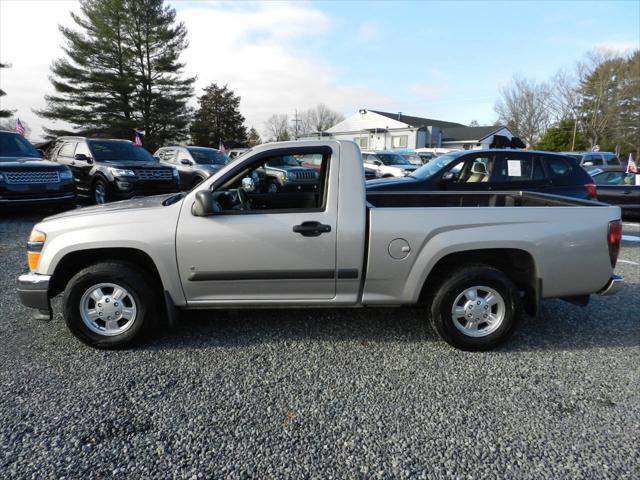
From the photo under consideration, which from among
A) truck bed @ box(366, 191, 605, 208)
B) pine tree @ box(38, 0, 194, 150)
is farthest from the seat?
pine tree @ box(38, 0, 194, 150)

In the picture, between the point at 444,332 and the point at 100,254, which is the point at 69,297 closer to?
the point at 100,254

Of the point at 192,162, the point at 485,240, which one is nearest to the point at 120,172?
the point at 192,162

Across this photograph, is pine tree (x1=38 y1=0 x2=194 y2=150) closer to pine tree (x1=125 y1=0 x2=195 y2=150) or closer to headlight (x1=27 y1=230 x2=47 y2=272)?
pine tree (x1=125 y1=0 x2=195 y2=150)

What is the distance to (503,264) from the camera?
3518 mm

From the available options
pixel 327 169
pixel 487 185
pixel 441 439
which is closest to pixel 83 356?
pixel 327 169

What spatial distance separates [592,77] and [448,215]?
58.5 metres

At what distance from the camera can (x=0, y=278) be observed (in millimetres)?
5062

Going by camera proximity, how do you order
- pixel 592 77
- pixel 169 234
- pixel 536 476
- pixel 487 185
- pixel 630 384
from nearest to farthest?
1. pixel 536 476
2. pixel 630 384
3. pixel 169 234
4. pixel 487 185
5. pixel 592 77

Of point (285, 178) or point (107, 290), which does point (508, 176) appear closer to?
point (285, 178)

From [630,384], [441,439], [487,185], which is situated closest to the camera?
[441,439]

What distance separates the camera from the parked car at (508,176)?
7.00 metres

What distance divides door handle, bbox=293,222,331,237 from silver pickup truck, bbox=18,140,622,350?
0.01 m

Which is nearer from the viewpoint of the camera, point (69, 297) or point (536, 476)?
point (536, 476)

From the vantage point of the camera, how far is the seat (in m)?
7.03
